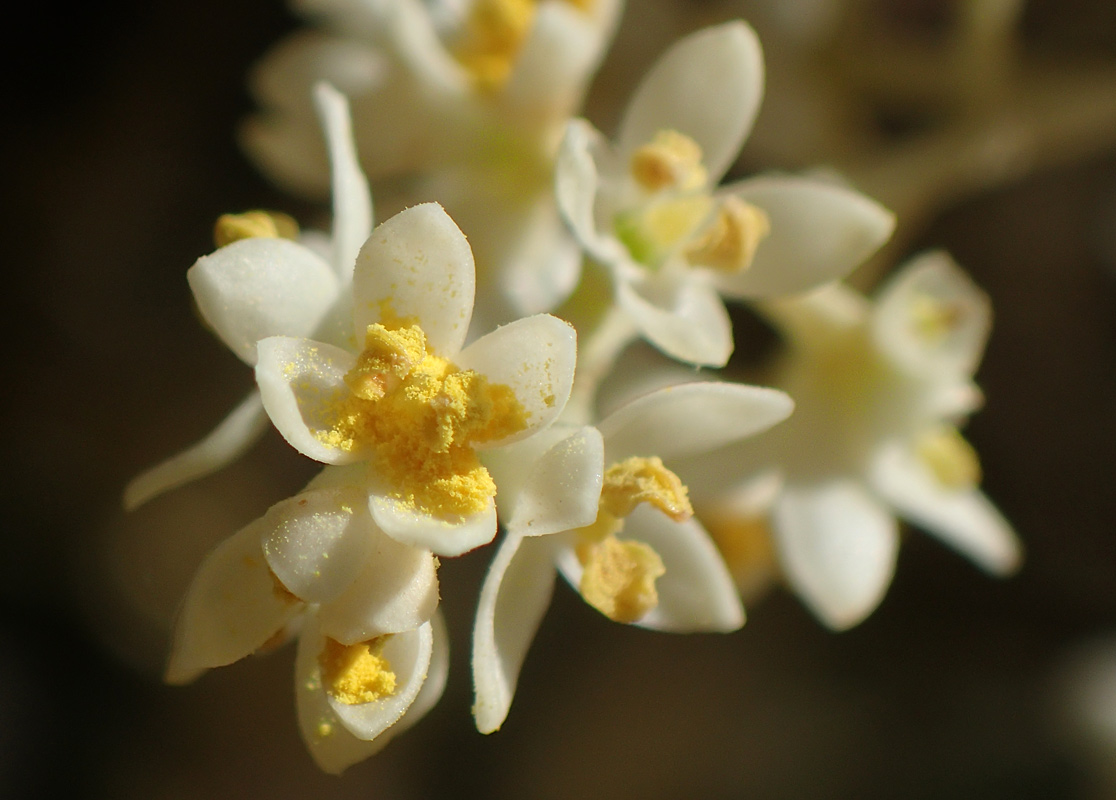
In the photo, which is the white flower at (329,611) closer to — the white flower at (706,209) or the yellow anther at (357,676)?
the yellow anther at (357,676)

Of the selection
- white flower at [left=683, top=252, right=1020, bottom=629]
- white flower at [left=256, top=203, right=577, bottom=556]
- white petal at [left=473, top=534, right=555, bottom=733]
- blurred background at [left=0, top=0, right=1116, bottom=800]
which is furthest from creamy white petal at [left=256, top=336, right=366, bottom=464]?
blurred background at [left=0, top=0, right=1116, bottom=800]

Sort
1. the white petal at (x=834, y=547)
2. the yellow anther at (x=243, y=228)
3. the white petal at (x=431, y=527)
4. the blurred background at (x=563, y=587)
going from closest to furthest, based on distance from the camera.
Result: the white petal at (x=431, y=527) → the yellow anther at (x=243, y=228) → the white petal at (x=834, y=547) → the blurred background at (x=563, y=587)

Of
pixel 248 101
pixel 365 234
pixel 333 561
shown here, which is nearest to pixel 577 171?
pixel 365 234

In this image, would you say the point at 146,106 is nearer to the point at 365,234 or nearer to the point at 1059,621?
the point at 365,234

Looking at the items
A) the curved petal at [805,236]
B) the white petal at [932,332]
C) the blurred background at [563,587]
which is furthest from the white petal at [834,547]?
the blurred background at [563,587]

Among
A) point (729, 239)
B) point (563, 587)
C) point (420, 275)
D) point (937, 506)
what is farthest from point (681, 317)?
point (563, 587)

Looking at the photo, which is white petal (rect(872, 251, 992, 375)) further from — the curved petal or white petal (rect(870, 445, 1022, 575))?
the curved petal

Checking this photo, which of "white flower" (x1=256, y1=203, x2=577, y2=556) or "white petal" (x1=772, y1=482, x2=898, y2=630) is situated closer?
"white flower" (x1=256, y1=203, x2=577, y2=556)
